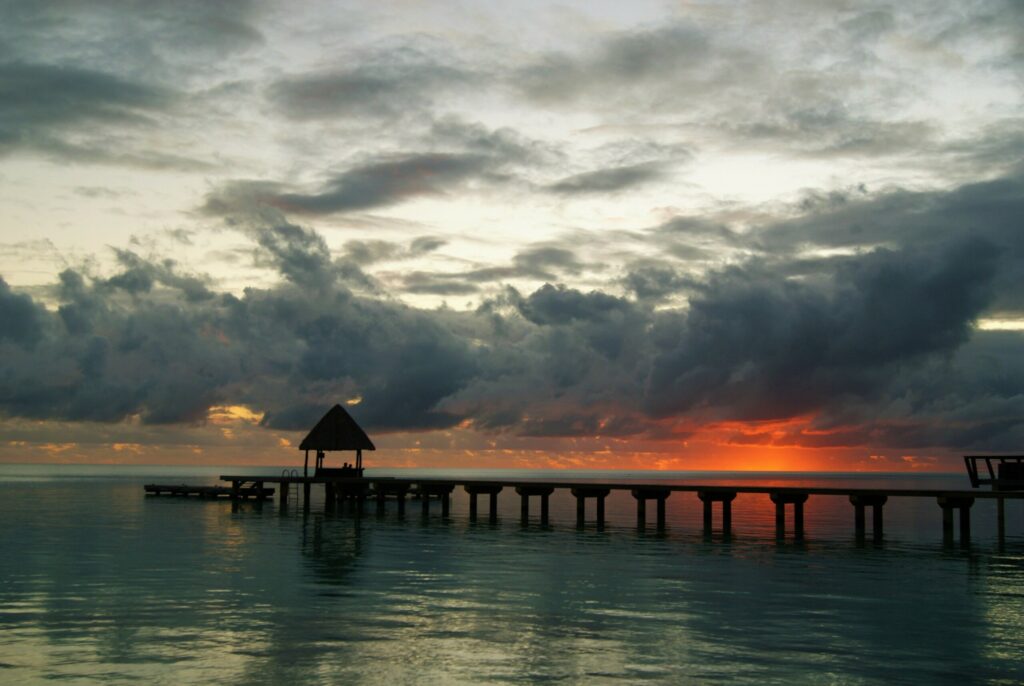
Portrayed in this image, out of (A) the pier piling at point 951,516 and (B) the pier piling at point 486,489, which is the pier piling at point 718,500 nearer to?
(A) the pier piling at point 951,516

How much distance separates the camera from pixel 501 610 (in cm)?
2205

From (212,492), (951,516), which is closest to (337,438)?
(212,492)

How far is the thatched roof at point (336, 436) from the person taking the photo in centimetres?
6756

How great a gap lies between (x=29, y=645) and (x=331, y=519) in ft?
130

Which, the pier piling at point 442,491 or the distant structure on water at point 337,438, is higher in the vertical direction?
the distant structure on water at point 337,438

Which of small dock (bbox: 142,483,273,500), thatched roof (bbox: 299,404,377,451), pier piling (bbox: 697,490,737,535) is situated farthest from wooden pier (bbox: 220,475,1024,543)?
small dock (bbox: 142,483,273,500)

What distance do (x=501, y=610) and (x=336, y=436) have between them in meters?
47.2

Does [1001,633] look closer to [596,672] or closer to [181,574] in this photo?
[596,672]

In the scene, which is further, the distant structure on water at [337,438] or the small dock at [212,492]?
the small dock at [212,492]

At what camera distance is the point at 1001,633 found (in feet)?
65.9

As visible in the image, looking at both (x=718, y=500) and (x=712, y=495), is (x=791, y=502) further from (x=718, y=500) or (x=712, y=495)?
(x=712, y=495)

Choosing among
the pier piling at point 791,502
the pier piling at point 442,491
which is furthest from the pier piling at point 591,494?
the pier piling at point 791,502

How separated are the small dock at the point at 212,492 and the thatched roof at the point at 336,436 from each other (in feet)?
34.7

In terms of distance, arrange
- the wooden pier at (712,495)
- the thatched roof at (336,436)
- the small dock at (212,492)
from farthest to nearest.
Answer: the small dock at (212,492) → the thatched roof at (336,436) → the wooden pier at (712,495)
